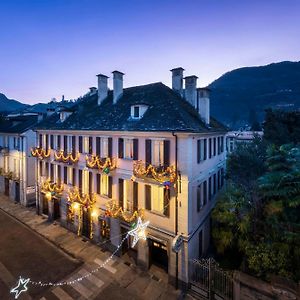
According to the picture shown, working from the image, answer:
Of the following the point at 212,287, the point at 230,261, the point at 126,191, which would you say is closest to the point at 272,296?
the point at 212,287

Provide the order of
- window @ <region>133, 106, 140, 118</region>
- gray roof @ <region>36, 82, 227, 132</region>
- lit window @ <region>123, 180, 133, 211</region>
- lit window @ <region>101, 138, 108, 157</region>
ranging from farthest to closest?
lit window @ <region>101, 138, 108, 157</region> < window @ <region>133, 106, 140, 118</region> < lit window @ <region>123, 180, 133, 211</region> < gray roof @ <region>36, 82, 227, 132</region>

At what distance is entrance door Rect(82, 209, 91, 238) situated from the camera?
22500 millimetres

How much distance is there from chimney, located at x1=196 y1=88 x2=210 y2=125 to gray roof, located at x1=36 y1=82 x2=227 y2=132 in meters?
0.61

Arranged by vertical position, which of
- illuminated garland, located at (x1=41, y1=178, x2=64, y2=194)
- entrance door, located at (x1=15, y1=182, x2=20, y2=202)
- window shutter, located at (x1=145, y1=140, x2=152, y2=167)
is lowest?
entrance door, located at (x1=15, y1=182, x2=20, y2=202)

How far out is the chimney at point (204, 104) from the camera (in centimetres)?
1961

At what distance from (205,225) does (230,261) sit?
12.2 feet

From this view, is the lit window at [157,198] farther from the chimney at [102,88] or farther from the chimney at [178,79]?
the chimney at [102,88]

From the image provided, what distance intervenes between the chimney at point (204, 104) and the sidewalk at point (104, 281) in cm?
1377

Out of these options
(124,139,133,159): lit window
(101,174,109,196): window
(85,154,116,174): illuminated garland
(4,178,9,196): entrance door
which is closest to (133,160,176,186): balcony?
(124,139,133,159): lit window

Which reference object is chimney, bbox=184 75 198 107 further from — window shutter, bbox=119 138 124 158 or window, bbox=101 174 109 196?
window, bbox=101 174 109 196

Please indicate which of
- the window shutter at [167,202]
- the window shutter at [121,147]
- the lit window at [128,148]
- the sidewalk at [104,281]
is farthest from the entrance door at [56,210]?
the window shutter at [167,202]

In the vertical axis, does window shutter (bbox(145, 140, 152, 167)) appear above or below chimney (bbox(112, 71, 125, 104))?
below

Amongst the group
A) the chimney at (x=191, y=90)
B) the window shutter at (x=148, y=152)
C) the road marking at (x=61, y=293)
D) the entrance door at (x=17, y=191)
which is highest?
the chimney at (x=191, y=90)

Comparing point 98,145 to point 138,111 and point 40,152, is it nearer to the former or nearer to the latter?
point 138,111
